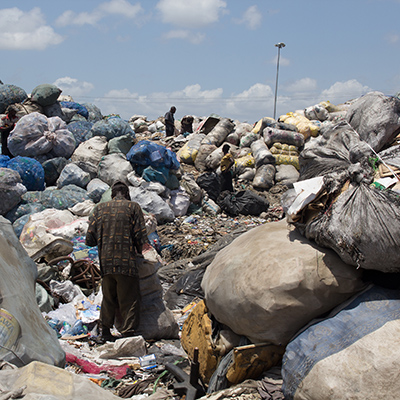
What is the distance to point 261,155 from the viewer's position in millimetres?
10633

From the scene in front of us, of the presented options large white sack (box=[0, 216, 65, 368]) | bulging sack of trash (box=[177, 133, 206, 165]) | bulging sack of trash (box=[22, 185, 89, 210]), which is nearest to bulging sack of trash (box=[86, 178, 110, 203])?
bulging sack of trash (box=[22, 185, 89, 210])

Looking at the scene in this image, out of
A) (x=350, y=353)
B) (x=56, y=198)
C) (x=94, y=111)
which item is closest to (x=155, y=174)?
(x=56, y=198)

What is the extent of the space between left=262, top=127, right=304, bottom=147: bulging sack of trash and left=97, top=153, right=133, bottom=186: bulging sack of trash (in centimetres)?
468

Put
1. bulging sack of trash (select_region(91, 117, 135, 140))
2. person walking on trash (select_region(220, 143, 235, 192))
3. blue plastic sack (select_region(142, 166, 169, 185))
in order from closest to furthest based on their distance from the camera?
blue plastic sack (select_region(142, 166, 169, 185))
bulging sack of trash (select_region(91, 117, 135, 140))
person walking on trash (select_region(220, 143, 235, 192))

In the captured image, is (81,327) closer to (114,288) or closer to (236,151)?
(114,288)

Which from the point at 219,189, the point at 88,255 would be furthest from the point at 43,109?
the point at 88,255

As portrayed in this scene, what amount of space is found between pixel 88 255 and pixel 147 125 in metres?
12.5

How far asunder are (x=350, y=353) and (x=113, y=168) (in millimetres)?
6189

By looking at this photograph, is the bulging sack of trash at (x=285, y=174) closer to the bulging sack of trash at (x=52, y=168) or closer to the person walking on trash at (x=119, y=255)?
the bulging sack of trash at (x=52, y=168)

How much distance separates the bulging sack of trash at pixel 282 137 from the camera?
1123 cm

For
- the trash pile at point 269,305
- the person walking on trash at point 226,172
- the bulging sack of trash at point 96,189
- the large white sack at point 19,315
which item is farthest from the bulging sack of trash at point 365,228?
the person walking on trash at point 226,172

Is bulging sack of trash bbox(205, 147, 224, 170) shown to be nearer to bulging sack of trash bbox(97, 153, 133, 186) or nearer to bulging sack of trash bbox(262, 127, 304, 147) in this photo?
bulging sack of trash bbox(262, 127, 304, 147)

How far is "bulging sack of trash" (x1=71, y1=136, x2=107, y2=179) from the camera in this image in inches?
312

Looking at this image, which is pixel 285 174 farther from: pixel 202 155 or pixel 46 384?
pixel 46 384
